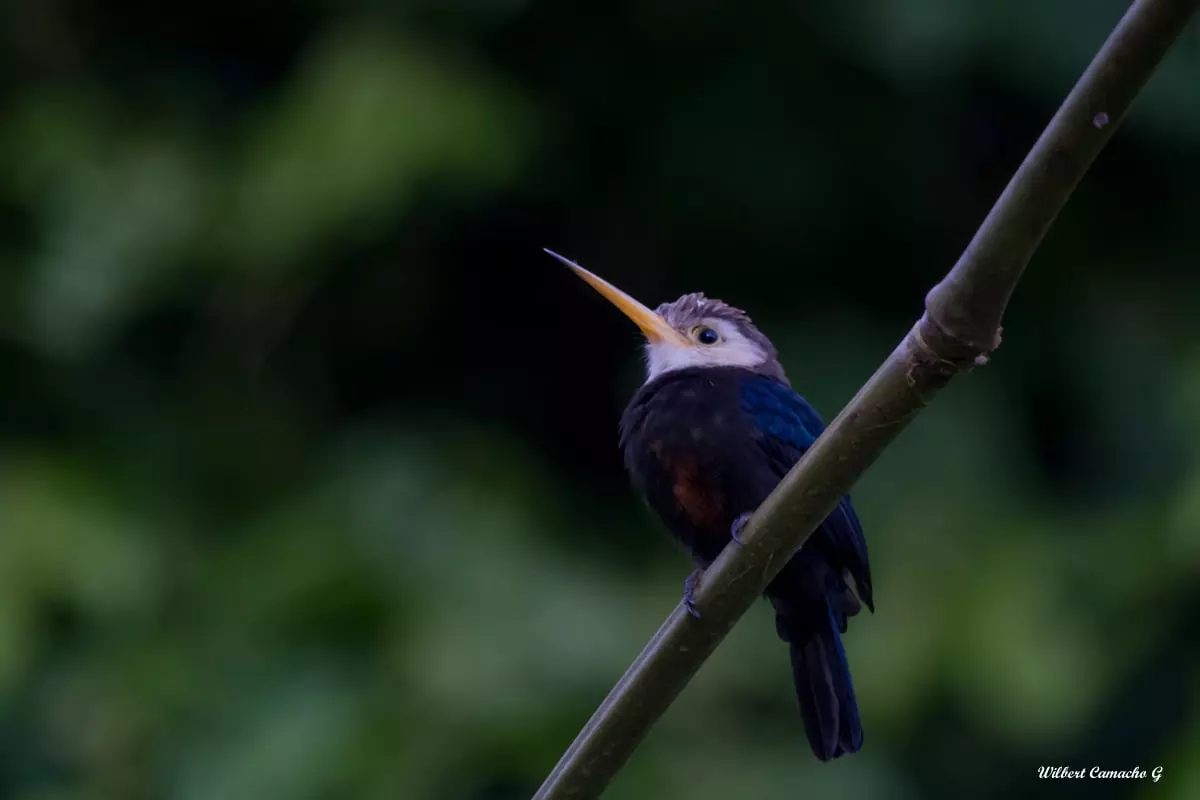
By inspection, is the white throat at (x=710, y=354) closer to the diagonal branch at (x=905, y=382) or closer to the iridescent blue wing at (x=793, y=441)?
the iridescent blue wing at (x=793, y=441)

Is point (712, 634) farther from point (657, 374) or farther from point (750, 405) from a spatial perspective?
point (657, 374)

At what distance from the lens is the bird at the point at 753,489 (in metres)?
2.17

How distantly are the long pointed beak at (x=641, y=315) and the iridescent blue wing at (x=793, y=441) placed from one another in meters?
0.20

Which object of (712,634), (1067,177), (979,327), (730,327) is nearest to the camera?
(1067,177)

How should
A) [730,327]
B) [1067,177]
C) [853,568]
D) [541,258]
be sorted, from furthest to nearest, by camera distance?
1. [541,258]
2. [730,327]
3. [853,568]
4. [1067,177]

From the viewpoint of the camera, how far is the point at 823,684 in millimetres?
2219

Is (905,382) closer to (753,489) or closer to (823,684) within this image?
(753,489)

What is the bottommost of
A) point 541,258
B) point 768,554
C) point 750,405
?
point 541,258

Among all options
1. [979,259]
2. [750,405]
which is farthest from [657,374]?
[979,259]

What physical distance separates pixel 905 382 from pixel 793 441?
991 millimetres

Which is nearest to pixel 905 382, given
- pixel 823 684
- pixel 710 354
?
pixel 823 684

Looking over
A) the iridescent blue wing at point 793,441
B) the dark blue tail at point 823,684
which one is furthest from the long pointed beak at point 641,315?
the dark blue tail at point 823,684

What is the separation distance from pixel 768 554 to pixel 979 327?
0.92ft

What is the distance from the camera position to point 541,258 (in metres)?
3.65
